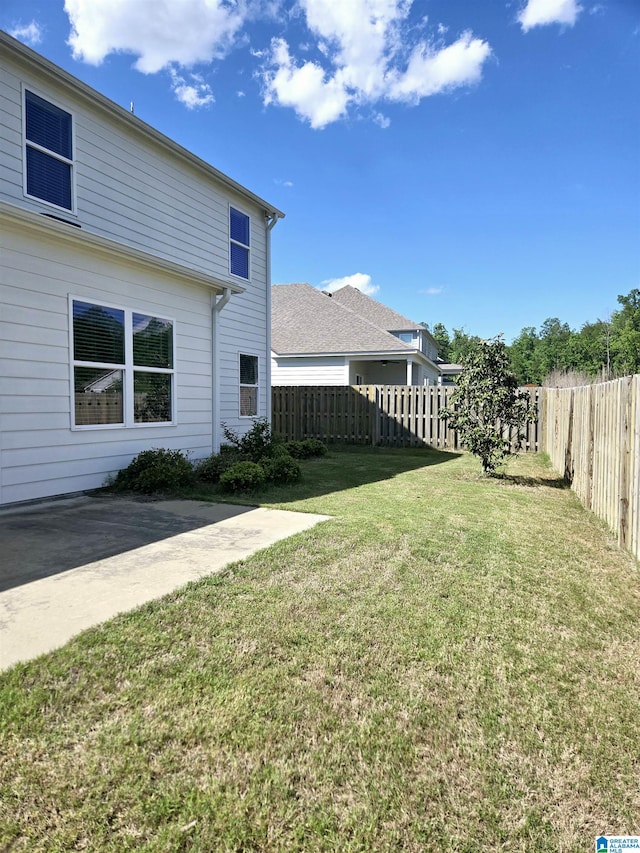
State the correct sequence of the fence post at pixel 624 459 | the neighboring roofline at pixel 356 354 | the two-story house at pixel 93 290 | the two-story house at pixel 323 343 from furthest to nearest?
the two-story house at pixel 323 343 < the neighboring roofline at pixel 356 354 < the two-story house at pixel 93 290 < the fence post at pixel 624 459

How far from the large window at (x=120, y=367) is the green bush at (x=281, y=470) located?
1.84 meters

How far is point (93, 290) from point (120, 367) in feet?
3.59

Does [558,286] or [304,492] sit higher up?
[558,286]

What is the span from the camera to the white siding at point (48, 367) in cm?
557

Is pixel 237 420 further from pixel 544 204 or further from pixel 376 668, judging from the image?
pixel 544 204

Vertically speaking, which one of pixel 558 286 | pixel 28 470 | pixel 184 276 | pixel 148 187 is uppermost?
pixel 558 286

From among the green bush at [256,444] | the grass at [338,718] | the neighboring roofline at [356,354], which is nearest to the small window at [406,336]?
the neighboring roofline at [356,354]

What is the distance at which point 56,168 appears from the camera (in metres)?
6.88

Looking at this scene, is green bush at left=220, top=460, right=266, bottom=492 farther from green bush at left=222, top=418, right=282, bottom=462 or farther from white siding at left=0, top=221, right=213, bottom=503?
white siding at left=0, top=221, right=213, bottom=503

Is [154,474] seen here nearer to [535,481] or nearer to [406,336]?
[535,481]

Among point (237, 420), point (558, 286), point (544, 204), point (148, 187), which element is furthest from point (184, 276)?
point (558, 286)

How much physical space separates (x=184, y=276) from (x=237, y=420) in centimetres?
353

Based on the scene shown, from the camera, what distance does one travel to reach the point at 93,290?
21.5 ft

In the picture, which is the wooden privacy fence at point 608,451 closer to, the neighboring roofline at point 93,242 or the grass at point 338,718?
the grass at point 338,718
